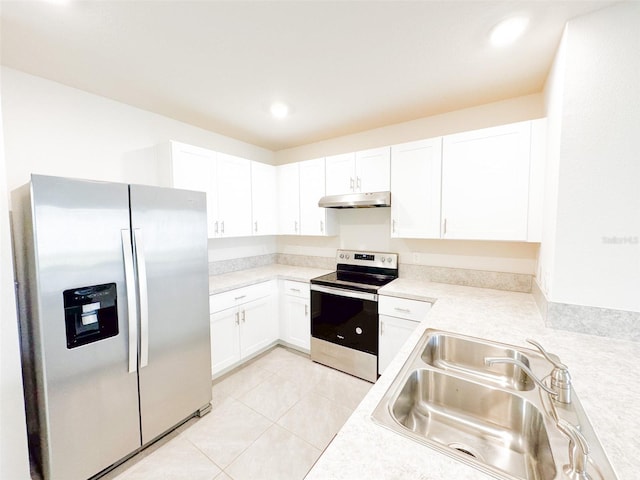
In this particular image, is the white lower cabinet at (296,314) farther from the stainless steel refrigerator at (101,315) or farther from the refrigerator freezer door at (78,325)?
the refrigerator freezer door at (78,325)

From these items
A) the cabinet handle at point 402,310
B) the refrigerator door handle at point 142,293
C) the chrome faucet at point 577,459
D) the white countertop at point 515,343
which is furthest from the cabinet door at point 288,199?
the chrome faucet at point 577,459

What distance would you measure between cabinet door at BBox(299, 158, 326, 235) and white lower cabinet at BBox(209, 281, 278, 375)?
777mm

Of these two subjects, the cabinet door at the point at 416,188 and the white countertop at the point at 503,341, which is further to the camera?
the cabinet door at the point at 416,188

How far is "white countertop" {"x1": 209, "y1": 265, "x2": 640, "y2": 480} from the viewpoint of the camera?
624mm

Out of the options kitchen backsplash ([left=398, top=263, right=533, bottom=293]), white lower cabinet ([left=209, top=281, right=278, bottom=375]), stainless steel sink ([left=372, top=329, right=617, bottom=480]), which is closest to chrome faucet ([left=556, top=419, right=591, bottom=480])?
stainless steel sink ([left=372, top=329, right=617, bottom=480])

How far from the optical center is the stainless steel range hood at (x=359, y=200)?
243cm

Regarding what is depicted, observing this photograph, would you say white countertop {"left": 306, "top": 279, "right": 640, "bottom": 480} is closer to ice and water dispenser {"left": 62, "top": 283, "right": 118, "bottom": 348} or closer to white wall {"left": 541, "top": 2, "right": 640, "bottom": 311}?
white wall {"left": 541, "top": 2, "right": 640, "bottom": 311}

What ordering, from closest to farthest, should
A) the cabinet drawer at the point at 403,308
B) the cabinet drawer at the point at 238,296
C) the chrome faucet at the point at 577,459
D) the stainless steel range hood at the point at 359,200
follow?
the chrome faucet at the point at 577,459
the cabinet drawer at the point at 403,308
the cabinet drawer at the point at 238,296
the stainless steel range hood at the point at 359,200

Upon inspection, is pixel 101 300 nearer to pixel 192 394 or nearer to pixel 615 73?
pixel 192 394

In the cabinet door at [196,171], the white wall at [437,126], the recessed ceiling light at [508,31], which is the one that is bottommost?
the cabinet door at [196,171]

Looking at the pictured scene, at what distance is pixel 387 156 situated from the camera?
246 centimetres

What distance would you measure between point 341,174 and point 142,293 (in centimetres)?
202

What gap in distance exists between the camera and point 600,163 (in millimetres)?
1247

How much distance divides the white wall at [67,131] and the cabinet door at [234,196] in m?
0.61
